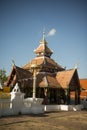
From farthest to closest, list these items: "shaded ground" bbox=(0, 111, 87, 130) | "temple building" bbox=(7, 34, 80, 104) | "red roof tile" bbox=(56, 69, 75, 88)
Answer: "red roof tile" bbox=(56, 69, 75, 88) < "temple building" bbox=(7, 34, 80, 104) < "shaded ground" bbox=(0, 111, 87, 130)

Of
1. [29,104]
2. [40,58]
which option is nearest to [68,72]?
[40,58]

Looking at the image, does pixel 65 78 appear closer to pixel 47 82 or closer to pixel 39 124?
pixel 47 82

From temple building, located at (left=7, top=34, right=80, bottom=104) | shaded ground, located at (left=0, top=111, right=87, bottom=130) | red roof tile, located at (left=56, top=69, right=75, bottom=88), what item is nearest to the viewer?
shaded ground, located at (left=0, top=111, right=87, bottom=130)

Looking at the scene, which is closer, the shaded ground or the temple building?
the shaded ground

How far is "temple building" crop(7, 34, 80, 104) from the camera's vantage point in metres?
24.4

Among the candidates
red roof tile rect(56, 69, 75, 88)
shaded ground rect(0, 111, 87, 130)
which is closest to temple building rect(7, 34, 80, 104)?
red roof tile rect(56, 69, 75, 88)

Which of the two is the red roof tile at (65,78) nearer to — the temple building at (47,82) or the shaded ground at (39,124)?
the temple building at (47,82)

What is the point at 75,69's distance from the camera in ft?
89.8

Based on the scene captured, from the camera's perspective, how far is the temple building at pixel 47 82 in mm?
24375

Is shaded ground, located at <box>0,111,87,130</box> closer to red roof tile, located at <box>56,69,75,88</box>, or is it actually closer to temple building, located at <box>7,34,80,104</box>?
temple building, located at <box>7,34,80,104</box>

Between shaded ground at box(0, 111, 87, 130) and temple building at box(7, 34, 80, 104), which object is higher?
temple building at box(7, 34, 80, 104)

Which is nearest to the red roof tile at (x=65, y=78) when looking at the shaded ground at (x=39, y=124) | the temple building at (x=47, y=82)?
the temple building at (x=47, y=82)

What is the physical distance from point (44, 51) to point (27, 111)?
613 inches

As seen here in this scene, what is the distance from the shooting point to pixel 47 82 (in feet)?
81.7
